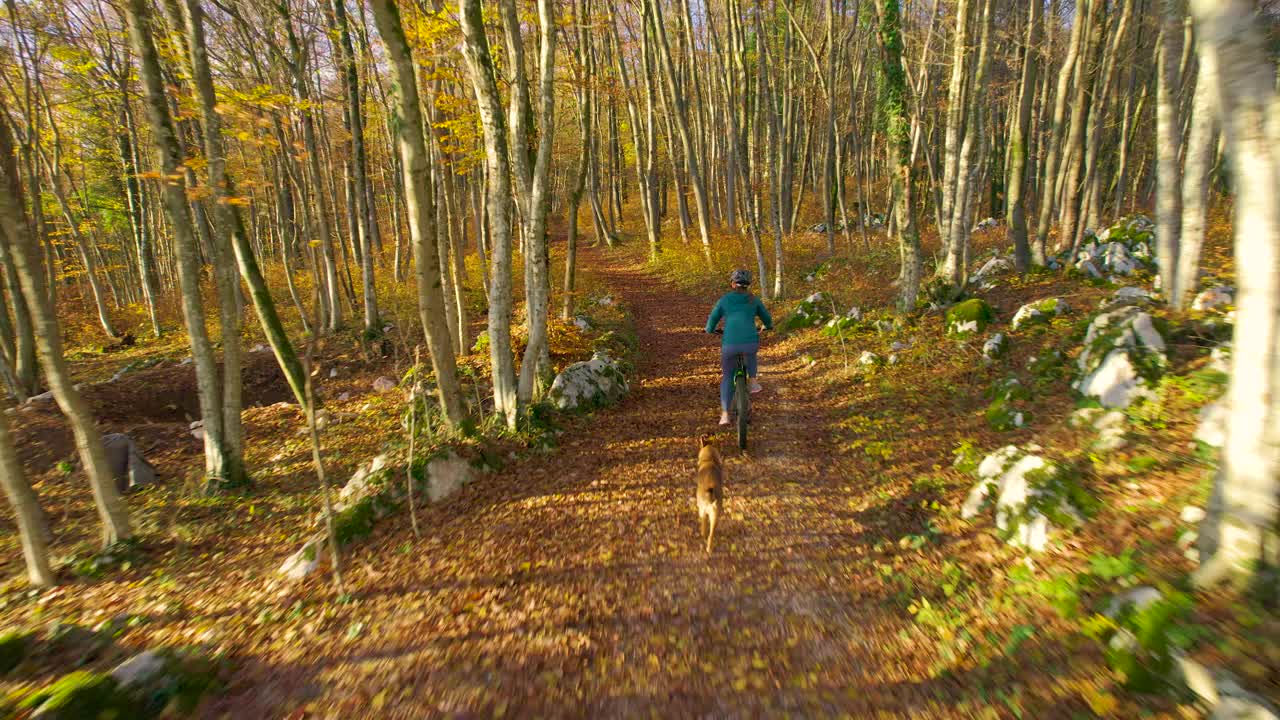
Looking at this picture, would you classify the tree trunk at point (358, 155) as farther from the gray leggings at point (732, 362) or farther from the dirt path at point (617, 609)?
the gray leggings at point (732, 362)

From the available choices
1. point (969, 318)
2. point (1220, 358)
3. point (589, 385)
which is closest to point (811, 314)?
point (969, 318)

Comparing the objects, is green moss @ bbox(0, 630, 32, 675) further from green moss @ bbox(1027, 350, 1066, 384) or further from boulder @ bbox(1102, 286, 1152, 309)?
boulder @ bbox(1102, 286, 1152, 309)

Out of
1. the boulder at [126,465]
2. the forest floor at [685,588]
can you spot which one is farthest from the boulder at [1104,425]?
the boulder at [126,465]

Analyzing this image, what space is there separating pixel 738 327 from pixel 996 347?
14.4ft

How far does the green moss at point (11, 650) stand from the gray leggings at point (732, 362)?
650 centimetres

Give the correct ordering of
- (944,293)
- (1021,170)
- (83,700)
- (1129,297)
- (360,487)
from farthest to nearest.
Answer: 1. (1021,170)
2. (944,293)
3. (1129,297)
4. (360,487)
5. (83,700)

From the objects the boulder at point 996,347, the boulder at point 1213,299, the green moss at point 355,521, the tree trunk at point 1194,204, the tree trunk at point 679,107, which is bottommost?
the green moss at point 355,521

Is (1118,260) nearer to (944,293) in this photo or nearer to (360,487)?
(944,293)

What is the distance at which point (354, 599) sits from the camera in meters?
4.47

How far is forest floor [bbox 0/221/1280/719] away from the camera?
322cm

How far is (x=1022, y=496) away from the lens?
427 centimetres

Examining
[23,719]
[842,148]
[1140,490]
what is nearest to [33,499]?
[23,719]

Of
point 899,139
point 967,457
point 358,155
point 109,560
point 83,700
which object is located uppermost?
point 358,155

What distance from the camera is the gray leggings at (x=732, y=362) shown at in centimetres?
696
